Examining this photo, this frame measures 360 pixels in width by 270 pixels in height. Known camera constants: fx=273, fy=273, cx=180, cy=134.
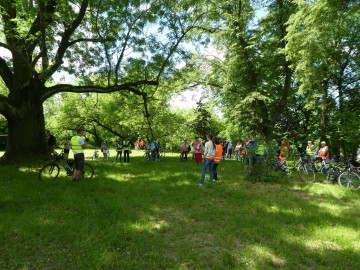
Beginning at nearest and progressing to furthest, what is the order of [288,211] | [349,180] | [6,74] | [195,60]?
[288,211]
[349,180]
[6,74]
[195,60]

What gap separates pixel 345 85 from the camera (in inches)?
1053

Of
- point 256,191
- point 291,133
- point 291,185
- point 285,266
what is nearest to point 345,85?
point 291,133

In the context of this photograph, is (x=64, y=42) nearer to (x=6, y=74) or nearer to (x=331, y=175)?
(x=6, y=74)

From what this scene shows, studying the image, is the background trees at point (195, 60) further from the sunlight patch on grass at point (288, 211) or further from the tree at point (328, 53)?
the sunlight patch on grass at point (288, 211)

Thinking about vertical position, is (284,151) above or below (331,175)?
above

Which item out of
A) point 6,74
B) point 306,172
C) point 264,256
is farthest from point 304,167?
point 6,74

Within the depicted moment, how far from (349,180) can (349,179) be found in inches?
1.7

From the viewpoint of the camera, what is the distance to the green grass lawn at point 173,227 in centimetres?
485

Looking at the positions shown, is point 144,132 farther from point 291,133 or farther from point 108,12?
point 291,133

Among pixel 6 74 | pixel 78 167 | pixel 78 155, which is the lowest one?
pixel 78 167

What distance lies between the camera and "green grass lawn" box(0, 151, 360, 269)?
4848mm

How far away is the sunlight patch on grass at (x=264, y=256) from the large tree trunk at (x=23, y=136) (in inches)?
497

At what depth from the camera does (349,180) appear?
1119cm

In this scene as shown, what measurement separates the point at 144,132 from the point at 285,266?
2352cm
